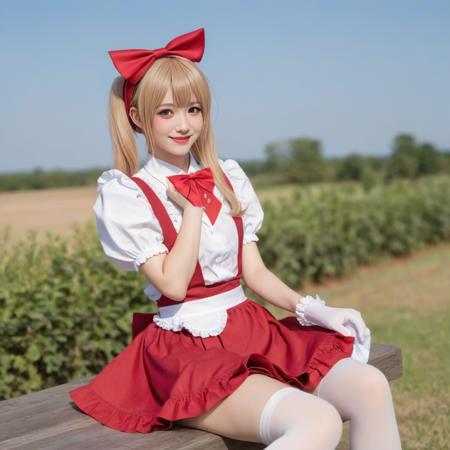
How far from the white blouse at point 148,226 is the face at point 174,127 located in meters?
0.08

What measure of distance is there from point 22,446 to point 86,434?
7.1 inches

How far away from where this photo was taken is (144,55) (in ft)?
7.75

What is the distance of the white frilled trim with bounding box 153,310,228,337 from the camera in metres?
2.29

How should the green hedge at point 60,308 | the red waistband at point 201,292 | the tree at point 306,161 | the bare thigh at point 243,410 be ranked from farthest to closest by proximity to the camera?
the tree at point 306,161 < the green hedge at point 60,308 < the red waistband at point 201,292 < the bare thigh at point 243,410

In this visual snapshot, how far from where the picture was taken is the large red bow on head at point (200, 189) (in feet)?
7.55

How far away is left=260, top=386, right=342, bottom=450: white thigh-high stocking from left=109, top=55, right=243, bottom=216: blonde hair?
0.74 metres

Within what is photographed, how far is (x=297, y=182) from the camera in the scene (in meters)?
21.4

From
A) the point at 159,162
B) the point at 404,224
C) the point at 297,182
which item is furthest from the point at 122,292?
the point at 297,182

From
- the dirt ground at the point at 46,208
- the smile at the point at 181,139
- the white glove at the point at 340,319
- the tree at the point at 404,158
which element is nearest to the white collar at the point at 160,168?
the smile at the point at 181,139

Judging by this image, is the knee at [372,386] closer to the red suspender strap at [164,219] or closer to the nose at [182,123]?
the red suspender strap at [164,219]

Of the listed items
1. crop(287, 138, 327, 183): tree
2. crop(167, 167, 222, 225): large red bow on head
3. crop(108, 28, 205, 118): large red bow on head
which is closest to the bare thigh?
crop(167, 167, 222, 225): large red bow on head

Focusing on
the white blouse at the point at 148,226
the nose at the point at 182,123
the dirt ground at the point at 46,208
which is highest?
the nose at the point at 182,123

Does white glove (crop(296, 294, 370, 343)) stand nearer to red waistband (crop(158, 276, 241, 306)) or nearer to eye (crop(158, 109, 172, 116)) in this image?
red waistband (crop(158, 276, 241, 306))

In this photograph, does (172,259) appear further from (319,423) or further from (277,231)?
(277,231)
